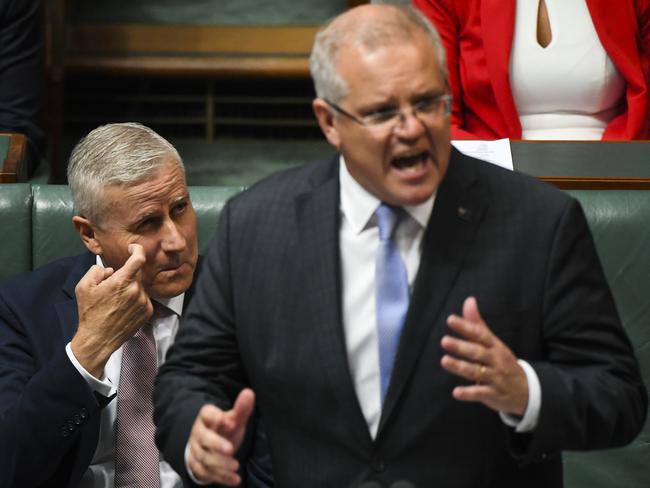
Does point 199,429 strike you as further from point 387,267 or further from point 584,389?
point 584,389

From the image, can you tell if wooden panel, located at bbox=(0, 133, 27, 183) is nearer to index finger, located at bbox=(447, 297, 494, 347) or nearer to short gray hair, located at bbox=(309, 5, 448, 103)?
short gray hair, located at bbox=(309, 5, 448, 103)

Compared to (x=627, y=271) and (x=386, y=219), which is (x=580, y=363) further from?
(x=627, y=271)

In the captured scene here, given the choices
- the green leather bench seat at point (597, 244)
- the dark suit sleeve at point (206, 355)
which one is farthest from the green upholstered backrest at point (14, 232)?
the dark suit sleeve at point (206, 355)

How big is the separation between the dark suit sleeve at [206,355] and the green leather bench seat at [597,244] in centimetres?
49

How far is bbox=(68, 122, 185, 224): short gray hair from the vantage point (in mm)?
1439

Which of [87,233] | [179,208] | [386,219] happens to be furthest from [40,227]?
[386,219]

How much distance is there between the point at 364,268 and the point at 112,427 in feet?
1.62

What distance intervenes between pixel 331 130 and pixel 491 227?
175 mm

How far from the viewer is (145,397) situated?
1453 mm

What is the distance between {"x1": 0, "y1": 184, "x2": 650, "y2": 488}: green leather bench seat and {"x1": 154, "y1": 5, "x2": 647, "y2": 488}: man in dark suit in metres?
0.46

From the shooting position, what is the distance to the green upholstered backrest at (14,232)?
163 centimetres

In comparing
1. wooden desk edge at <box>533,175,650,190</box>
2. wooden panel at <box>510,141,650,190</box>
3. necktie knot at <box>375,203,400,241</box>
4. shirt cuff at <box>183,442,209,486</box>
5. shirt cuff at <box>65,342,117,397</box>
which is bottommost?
shirt cuff at <box>65,342,117,397</box>

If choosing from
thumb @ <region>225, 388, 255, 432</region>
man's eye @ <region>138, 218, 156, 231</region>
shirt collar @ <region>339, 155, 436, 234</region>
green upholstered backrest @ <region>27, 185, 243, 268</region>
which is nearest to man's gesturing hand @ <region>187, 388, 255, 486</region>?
thumb @ <region>225, 388, 255, 432</region>

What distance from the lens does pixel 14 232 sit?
1630mm
